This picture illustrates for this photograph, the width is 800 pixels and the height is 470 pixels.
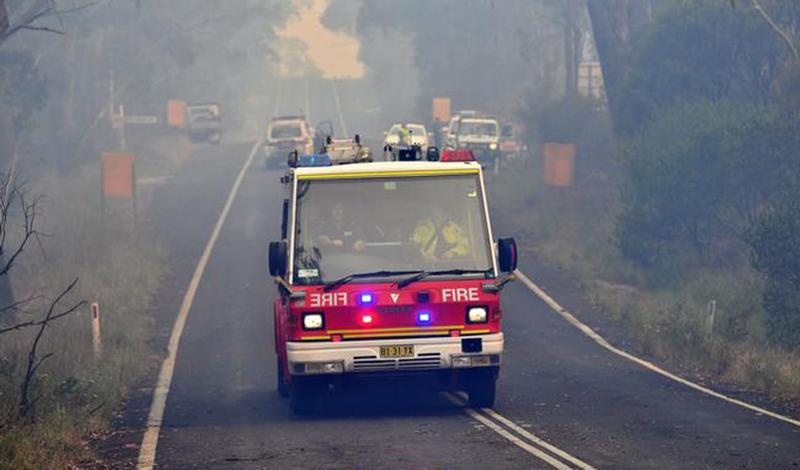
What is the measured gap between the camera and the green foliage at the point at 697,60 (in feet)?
145

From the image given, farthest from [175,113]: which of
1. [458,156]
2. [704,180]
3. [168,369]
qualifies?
[458,156]

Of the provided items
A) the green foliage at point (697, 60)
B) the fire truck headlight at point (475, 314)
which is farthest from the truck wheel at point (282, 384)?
the green foliage at point (697, 60)

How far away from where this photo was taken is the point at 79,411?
16.3 m

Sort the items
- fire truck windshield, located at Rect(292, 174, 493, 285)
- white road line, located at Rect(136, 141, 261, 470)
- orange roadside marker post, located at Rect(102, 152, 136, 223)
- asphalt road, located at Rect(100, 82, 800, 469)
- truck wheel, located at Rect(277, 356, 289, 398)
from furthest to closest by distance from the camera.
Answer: orange roadside marker post, located at Rect(102, 152, 136, 223), truck wheel, located at Rect(277, 356, 289, 398), fire truck windshield, located at Rect(292, 174, 493, 285), white road line, located at Rect(136, 141, 261, 470), asphalt road, located at Rect(100, 82, 800, 469)

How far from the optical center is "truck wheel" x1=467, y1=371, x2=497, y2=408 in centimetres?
1606

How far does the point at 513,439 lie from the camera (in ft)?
47.2

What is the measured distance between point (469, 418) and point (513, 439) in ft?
4.94

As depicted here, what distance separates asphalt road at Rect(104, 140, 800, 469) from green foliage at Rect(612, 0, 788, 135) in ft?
60.3

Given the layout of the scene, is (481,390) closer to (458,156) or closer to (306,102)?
(458,156)

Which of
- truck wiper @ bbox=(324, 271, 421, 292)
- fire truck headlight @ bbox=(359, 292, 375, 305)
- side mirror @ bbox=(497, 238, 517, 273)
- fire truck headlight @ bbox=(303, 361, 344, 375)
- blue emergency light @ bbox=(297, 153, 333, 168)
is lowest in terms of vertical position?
fire truck headlight @ bbox=(303, 361, 344, 375)

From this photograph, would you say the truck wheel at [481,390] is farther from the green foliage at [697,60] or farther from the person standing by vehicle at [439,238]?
the green foliage at [697,60]

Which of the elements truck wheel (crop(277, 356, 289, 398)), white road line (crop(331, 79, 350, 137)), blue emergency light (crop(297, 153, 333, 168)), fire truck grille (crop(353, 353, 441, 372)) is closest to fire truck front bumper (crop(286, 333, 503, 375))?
fire truck grille (crop(353, 353, 441, 372))

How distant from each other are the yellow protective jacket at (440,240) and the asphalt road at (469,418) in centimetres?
181

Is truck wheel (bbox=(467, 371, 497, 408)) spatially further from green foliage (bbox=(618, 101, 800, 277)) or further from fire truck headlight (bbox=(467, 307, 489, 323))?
green foliage (bbox=(618, 101, 800, 277))
